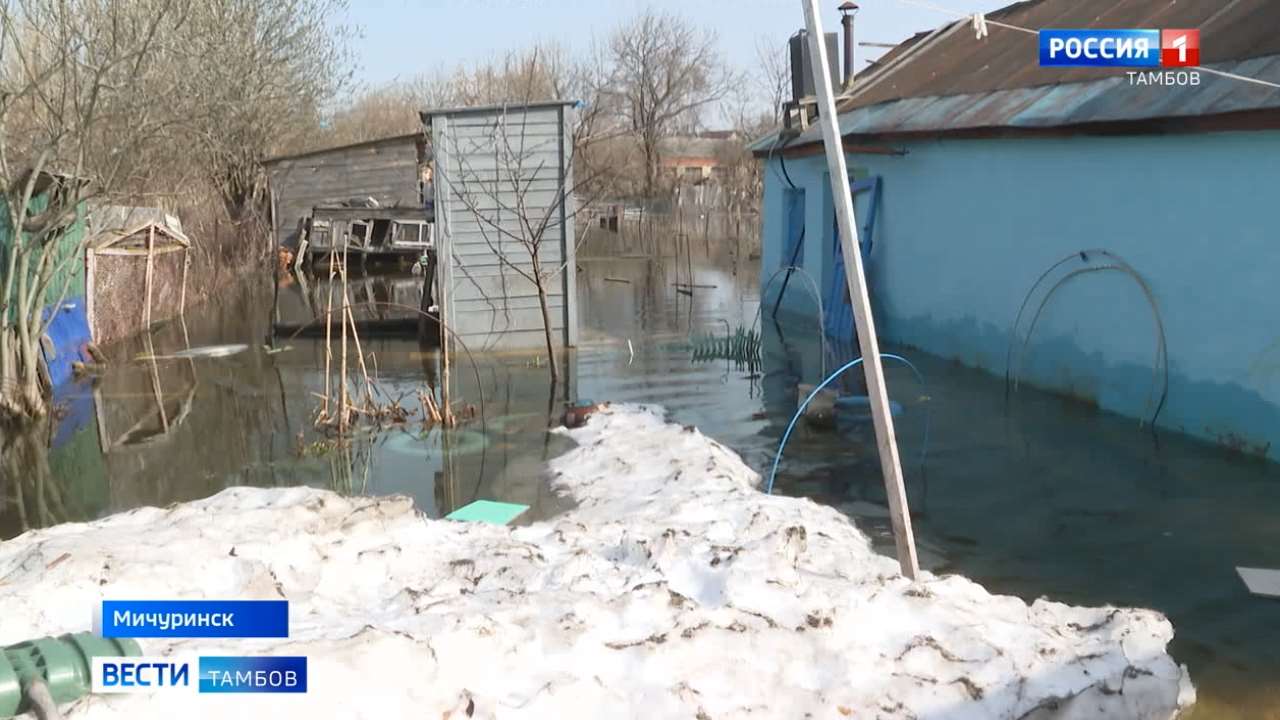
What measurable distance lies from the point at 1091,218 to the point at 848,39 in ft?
27.9

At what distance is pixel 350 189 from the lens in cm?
2936

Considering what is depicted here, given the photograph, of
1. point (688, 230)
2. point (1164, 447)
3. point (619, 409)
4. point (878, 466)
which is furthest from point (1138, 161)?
point (688, 230)

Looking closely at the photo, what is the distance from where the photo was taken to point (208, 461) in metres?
9.23

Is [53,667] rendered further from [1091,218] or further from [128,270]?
[128,270]

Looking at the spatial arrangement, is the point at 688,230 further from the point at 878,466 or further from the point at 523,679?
the point at 523,679

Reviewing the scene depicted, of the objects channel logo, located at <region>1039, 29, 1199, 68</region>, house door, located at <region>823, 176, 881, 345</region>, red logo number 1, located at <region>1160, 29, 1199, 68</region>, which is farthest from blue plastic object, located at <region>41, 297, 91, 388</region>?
red logo number 1, located at <region>1160, 29, 1199, 68</region>

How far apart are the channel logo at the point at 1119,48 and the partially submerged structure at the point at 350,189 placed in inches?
847

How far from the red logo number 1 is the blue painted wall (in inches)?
26.8

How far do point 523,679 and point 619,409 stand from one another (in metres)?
6.20

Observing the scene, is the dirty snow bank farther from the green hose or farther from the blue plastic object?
the blue plastic object

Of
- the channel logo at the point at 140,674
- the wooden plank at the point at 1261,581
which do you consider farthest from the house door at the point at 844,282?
the channel logo at the point at 140,674

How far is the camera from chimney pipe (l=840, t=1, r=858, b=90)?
17.7 m

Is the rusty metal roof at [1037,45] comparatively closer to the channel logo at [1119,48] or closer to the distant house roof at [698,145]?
the channel logo at [1119,48]
